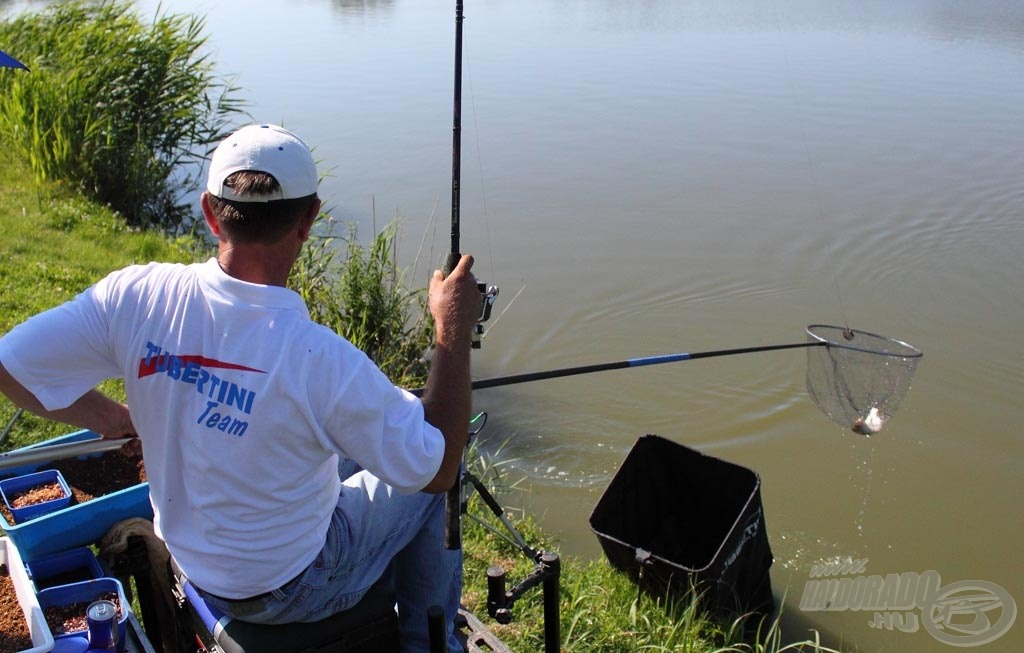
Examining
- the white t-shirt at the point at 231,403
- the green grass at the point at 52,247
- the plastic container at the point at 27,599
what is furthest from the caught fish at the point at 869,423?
the green grass at the point at 52,247

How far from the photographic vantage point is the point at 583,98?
11898 mm

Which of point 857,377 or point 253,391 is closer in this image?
point 253,391

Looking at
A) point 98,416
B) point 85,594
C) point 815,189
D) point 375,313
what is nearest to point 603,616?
point 85,594

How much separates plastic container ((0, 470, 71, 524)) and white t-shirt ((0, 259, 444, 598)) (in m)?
1.07

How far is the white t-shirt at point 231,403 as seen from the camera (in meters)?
1.72

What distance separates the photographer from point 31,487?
2.98 metres

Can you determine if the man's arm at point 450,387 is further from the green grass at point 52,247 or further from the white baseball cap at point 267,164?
the green grass at point 52,247

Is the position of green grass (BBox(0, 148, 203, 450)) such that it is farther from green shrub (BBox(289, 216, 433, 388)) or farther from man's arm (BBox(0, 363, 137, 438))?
man's arm (BBox(0, 363, 137, 438))

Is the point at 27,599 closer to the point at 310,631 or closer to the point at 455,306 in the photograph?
the point at 310,631

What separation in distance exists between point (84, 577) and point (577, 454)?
2.97m

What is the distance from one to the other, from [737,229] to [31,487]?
6.34 meters

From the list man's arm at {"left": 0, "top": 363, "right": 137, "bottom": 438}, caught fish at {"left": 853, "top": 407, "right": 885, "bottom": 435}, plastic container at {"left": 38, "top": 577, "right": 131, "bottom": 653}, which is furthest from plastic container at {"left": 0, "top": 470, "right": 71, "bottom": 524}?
caught fish at {"left": 853, "top": 407, "right": 885, "bottom": 435}

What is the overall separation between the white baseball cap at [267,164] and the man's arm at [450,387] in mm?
368

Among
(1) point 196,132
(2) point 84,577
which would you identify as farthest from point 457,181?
(1) point 196,132
